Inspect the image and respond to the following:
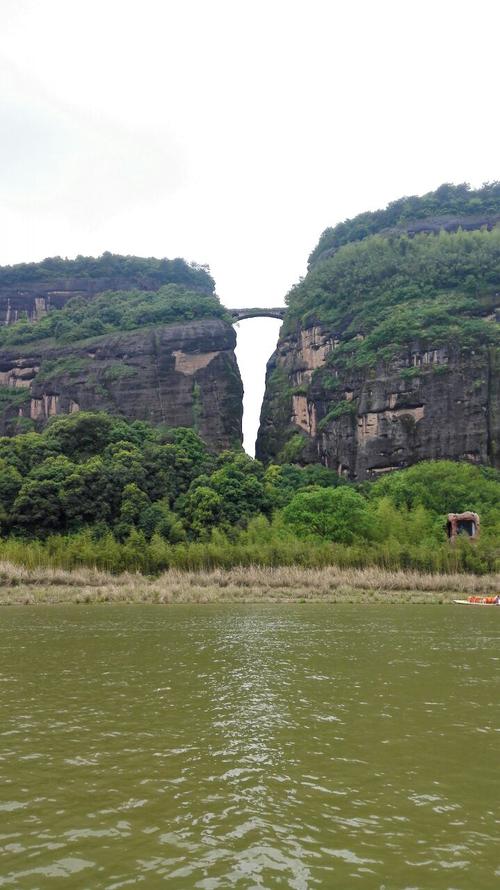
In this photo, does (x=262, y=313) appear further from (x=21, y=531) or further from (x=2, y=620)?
(x=2, y=620)

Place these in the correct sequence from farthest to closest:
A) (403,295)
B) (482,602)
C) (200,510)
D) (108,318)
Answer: (108,318) < (403,295) < (200,510) < (482,602)

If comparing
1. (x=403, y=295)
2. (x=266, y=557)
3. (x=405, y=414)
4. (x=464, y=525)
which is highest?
(x=403, y=295)

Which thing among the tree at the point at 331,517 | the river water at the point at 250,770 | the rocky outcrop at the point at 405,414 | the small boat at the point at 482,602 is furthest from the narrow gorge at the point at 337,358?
the river water at the point at 250,770

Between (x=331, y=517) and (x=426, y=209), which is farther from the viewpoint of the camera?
(x=426, y=209)

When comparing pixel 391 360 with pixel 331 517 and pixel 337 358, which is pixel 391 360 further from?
pixel 331 517

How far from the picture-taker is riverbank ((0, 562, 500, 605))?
3108 centimetres

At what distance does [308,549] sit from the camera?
39000mm

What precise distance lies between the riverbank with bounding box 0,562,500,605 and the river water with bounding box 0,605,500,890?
688 inches

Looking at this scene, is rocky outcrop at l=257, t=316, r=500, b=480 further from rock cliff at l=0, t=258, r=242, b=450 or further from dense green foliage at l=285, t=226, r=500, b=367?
rock cliff at l=0, t=258, r=242, b=450

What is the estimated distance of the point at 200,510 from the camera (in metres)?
47.4

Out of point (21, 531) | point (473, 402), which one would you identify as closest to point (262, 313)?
point (473, 402)

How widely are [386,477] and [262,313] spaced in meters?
41.3

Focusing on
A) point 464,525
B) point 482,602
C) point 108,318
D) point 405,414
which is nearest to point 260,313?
point 108,318

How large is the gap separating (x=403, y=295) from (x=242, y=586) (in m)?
48.5
